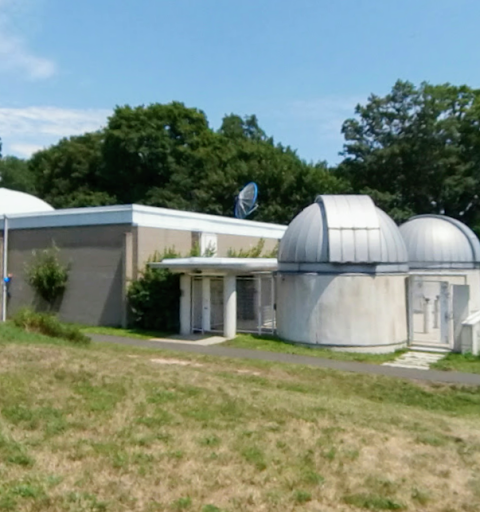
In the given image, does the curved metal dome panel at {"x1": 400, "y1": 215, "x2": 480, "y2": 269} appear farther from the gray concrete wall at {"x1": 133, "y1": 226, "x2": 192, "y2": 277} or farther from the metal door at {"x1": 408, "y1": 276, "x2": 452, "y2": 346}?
the gray concrete wall at {"x1": 133, "y1": 226, "x2": 192, "y2": 277}

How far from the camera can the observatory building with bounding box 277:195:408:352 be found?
18.9 metres

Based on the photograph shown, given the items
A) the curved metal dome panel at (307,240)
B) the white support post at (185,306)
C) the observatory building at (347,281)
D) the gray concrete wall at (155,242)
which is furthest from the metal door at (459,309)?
the gray concrete wall at (155,242)

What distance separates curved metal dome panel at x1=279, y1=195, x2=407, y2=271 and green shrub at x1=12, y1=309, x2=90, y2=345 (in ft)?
23.4

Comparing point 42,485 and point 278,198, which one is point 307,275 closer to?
point 42,485

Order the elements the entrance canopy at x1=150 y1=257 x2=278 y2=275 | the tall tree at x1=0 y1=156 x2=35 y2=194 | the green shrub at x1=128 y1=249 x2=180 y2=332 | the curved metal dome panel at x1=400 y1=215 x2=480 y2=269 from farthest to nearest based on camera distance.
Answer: the tall tree at x1=0 y1=156 x2=35 y2=194 → the curved metal dome panel at x1=400 y1=215 x2=480 y2=269 → the green shrub at x1=128 y1=249 x2=180 y2=332 → the entrance canopy at x1=150 y1=257 x2=278 y2=275

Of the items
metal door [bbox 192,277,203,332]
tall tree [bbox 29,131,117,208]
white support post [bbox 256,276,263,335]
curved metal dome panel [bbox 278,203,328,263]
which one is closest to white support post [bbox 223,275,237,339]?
white support post [bbox 256,276,263,335]

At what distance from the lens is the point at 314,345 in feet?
62.7

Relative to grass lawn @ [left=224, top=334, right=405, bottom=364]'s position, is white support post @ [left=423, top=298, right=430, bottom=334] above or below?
above

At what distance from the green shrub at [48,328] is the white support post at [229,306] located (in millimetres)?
5602

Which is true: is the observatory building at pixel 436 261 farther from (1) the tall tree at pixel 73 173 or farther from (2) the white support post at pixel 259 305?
(1) the tall tree at pixel 73 173

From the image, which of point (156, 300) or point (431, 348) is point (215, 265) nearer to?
point (156, 300)

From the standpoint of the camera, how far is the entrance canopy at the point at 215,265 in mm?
20281

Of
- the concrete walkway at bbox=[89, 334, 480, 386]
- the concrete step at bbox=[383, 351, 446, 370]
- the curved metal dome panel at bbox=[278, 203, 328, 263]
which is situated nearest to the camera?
the concrete walkway at bbox=[89, 334, 480, 386]

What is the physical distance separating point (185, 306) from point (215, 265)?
2581mm
